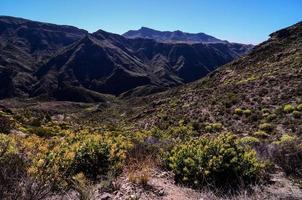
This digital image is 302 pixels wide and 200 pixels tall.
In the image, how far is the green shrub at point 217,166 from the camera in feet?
25.3

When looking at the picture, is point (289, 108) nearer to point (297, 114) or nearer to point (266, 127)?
point (297, 114)

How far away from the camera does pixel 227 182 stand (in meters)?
7.69

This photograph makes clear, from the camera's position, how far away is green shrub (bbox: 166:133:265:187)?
25.3 feet

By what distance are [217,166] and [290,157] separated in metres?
2.80

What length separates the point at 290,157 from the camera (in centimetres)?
935

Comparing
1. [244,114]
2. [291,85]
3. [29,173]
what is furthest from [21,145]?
[291,85]

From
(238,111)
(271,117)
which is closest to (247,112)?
(238,111)

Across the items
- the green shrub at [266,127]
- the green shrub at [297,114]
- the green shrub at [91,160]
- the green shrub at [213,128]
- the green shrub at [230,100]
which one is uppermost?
the green shrub at [91,160]

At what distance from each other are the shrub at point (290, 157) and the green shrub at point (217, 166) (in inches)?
47.6

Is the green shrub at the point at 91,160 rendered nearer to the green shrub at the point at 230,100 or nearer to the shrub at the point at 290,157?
the shrub at the point at 290,157

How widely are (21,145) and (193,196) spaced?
12.1ft

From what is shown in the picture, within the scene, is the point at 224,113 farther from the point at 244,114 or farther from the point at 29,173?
the point at 29,173

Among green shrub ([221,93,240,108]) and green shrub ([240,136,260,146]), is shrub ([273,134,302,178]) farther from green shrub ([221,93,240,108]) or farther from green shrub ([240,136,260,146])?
green shrub ([221,93,240,108])

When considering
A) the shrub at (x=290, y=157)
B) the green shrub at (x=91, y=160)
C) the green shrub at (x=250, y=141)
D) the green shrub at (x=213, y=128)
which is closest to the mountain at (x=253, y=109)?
the green shrub at (x=213, y=128)
